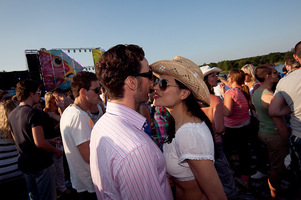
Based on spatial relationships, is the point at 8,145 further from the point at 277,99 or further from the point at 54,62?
the point at 54,62

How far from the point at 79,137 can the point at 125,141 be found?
1333 millimetres

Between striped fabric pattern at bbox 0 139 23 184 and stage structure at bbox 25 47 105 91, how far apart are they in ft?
77.7

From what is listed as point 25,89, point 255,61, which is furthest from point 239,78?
point 255,61

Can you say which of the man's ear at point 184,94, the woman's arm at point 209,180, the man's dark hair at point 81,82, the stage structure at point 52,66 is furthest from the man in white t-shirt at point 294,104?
the stage structure at point 52,66

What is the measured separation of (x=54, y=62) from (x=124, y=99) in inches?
1084

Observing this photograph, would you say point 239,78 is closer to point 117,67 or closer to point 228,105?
point 228,105

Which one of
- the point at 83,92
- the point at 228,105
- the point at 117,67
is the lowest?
the point at 228,105

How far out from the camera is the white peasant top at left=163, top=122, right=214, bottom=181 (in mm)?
1267

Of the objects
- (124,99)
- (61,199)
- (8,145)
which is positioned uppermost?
(124,99)

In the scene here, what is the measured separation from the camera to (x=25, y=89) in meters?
2.60

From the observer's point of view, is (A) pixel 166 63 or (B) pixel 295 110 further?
(B) pixel 295 110

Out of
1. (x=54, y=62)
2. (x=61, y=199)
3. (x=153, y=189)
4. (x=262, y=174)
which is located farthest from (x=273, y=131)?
(x=54, y=62)

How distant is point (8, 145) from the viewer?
9.21 ft

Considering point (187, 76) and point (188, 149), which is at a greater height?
point (187, 76)
